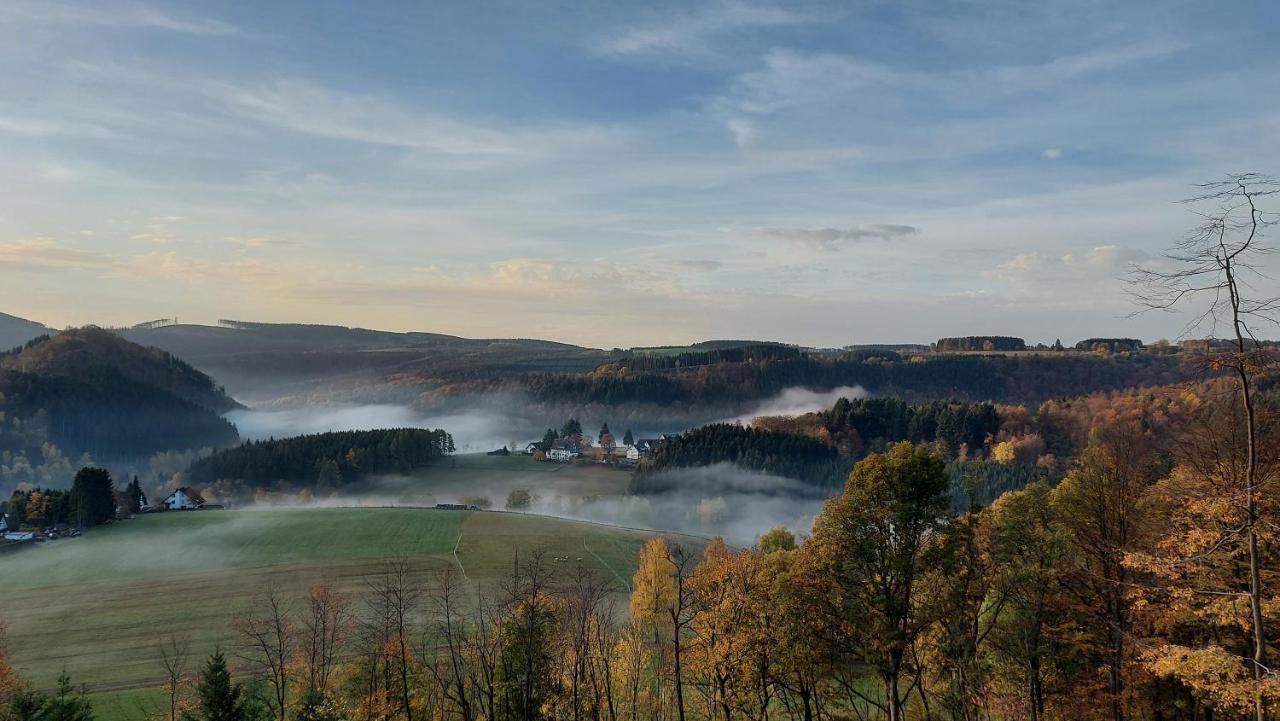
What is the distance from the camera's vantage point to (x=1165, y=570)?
1455 centimetres

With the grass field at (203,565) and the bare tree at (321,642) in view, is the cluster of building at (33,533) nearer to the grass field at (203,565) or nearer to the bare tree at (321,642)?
the grass field at (203,565)

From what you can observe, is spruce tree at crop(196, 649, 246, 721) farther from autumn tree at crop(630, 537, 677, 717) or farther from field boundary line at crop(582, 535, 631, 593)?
field boundary line at crop(582, 535, 631, 593)

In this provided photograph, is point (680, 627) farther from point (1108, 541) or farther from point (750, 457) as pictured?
point (750, 457)

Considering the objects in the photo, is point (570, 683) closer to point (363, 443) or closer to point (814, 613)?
point (814, 613)

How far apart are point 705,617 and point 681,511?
11332cm

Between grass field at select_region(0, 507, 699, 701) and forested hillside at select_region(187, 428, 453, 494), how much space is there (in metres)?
54.8

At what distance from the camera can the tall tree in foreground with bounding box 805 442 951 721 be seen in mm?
21266

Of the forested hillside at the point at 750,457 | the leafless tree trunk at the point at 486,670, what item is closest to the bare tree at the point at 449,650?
the leafless tree trunk at the point at 486,670

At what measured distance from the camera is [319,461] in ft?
532

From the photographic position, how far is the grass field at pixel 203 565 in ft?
183

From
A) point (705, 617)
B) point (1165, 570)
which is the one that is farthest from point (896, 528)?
point (705, 617)

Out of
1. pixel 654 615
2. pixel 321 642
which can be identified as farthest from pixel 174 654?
pixel 654 615

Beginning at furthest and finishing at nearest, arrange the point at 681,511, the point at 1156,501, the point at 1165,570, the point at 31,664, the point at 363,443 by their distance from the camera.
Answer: the point at 363,443 < the point at 681,511 < the point at 31,664 < the point at 1156,501 < the point at 1165,570

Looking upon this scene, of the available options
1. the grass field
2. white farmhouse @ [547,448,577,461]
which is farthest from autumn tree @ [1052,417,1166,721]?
white farmhouse @ [547,448,577,461]
